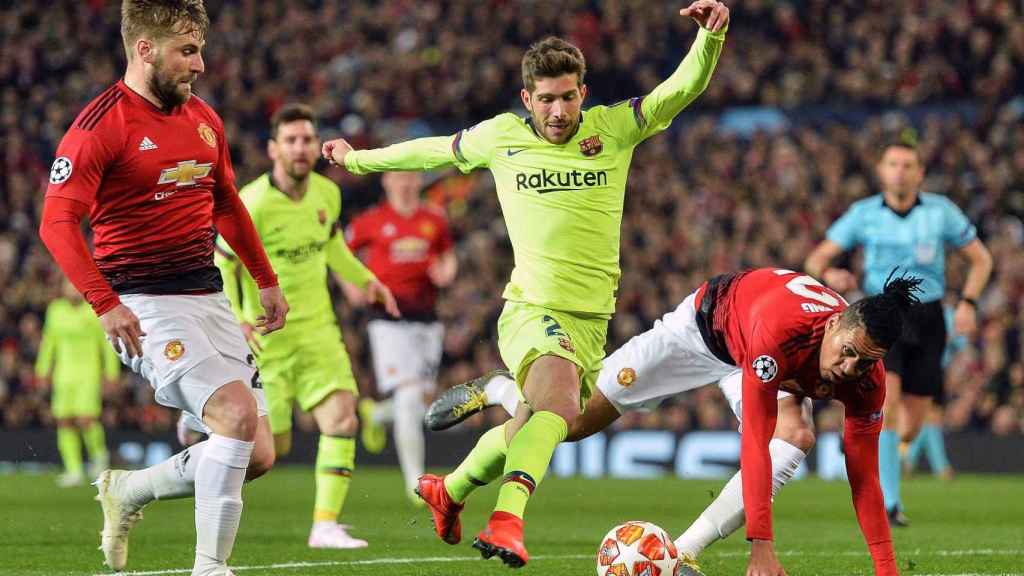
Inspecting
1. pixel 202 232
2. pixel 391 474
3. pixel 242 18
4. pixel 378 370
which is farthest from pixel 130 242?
pixel 242 18

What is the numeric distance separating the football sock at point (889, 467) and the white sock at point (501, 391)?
333cm

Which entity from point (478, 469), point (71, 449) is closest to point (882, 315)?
point (478, 469)

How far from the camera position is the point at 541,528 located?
32.5ft

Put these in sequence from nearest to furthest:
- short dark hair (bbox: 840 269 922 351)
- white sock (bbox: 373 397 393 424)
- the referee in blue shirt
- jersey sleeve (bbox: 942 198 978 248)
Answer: short dark hair (bbox: 840 269 922 351), the referee in blue shirt, jersey sleeve (bbox: 942 198 978 248), white sock (bbox: 373 397 393 424)

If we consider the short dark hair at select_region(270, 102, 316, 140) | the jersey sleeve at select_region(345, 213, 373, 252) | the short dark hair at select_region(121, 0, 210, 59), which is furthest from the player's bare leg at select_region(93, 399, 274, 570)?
the jersey sleeve at select_region(345, 213, 373, 252)

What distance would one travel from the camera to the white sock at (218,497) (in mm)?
5875

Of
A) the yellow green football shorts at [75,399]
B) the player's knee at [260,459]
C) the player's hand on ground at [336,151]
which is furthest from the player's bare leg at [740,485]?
the yellow green football shorts at [75,399]

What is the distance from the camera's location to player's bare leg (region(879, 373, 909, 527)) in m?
9.81

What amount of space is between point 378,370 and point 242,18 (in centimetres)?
1320

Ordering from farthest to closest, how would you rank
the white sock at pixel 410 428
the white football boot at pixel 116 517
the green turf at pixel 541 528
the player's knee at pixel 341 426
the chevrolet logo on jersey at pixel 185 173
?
the white sock at pixel 410 428, the player's knee at pixel 341 426, the green turf at pixel 541 528, the white football boot at pixel 116 517, the chevrolet logo on jersey at pixel 185 173

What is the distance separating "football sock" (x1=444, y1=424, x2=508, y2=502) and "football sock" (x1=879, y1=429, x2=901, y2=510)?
13.1 ft

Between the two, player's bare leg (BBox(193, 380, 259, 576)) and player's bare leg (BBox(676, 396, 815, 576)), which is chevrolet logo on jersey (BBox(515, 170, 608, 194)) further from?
player's bare leg (BBox(193, 380, 259, 576))

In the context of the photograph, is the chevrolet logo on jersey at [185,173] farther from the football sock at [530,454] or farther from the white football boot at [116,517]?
the football sock at [530,454]

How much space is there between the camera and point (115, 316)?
5512mm
